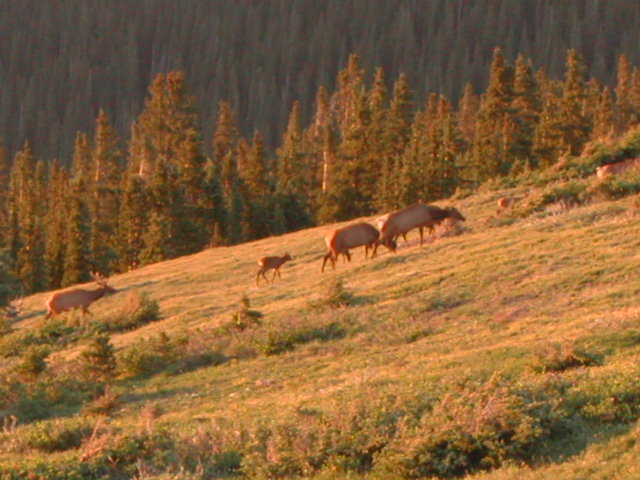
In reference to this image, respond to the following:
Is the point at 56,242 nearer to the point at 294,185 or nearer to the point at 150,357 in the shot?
the point at 294,185

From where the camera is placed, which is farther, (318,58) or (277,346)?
(318,58)

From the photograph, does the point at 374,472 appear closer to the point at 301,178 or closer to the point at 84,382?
the point at 84,382

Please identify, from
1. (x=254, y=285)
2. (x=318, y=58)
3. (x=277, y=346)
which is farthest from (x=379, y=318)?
(x=318, y=58)

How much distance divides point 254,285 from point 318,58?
159 metres

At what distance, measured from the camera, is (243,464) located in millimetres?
12312

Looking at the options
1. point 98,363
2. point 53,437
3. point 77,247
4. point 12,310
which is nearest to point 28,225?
point 77,247

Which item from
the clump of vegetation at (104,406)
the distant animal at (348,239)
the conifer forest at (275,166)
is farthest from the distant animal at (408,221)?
the conifer forest at (275,166)

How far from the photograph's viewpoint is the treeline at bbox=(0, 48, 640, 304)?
2313 inches

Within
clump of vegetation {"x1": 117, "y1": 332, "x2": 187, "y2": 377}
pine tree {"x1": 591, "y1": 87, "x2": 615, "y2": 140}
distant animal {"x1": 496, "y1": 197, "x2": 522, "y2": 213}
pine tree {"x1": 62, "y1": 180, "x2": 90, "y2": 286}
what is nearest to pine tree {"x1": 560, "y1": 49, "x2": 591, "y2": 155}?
pine tree {"x1": 591, "y1": 87, "x2": 615, "y2": 140}

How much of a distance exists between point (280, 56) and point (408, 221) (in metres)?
164

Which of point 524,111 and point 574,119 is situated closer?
point 524,111

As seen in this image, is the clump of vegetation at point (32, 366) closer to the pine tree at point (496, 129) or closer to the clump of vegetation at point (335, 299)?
the clump of vegetation at point (335, 299)

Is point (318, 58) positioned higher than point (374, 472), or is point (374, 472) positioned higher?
point (318, 58)

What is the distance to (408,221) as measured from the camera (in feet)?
92.1
